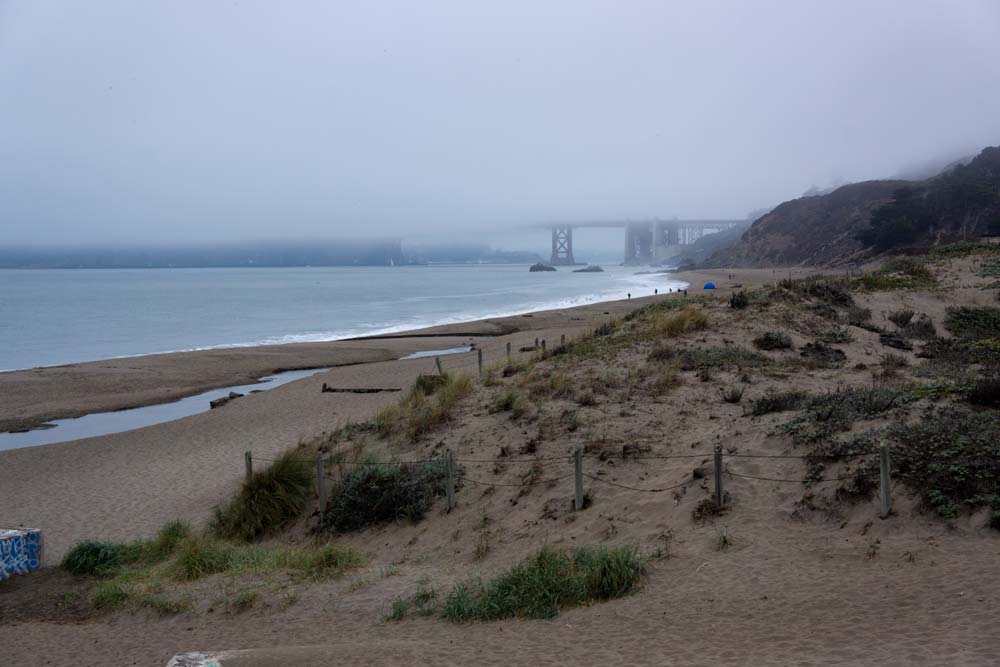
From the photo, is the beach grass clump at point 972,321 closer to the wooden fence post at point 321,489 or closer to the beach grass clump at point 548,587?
the beach grass clump at point 548,587

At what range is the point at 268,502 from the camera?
40.3 feet

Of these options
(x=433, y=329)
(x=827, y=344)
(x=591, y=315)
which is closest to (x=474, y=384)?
(x=827, y=344)

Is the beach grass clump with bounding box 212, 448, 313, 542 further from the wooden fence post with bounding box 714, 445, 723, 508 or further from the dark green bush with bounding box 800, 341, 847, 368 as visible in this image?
the dark green bush with bounding box 800, 341, 847, 368

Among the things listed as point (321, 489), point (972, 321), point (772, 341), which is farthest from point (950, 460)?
point (972, 321)

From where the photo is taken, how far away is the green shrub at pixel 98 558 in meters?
10.7

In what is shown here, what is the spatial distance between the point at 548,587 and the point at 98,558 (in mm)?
6970

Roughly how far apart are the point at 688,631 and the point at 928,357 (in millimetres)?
12896

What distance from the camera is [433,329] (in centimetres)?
4781

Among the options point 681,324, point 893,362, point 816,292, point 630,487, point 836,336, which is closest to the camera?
point 630,487

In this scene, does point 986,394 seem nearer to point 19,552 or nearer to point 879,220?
point 19,552

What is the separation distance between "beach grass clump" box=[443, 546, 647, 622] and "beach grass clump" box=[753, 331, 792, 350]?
1030cm

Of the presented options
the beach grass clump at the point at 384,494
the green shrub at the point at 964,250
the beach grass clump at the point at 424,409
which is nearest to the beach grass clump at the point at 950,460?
the beach grass clump at the point at 384,494

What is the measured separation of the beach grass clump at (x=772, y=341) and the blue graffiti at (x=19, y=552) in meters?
14.3

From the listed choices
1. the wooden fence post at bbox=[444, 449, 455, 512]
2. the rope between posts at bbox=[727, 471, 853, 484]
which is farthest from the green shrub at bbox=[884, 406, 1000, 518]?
the wooden fence post at bbox=[444, 449, 455, 512]
